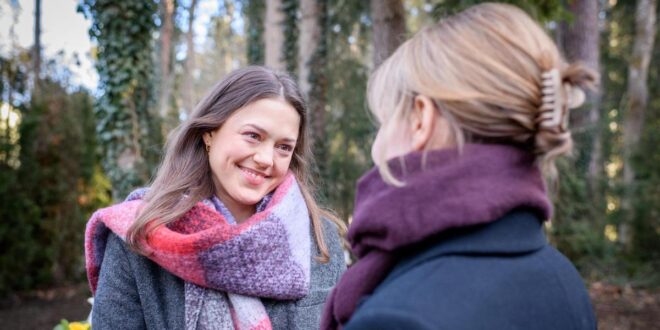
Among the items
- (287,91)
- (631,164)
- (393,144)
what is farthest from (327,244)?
(631,164)

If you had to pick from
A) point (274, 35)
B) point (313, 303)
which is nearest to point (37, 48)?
point (274, 35)

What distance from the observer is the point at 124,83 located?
196 inches

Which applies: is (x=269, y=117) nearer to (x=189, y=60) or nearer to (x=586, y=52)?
(x=586, y=52)

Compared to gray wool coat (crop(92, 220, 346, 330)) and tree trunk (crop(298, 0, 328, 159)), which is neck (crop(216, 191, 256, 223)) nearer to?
gray wool coat (crop(92, 220, 346, 330))

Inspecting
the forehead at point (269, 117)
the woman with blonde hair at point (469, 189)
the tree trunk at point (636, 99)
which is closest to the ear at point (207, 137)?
the forehead at point (269, 117)

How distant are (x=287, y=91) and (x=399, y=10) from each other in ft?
11.4

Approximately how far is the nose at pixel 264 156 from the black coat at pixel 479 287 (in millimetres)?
968

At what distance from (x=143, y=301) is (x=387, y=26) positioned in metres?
4.01

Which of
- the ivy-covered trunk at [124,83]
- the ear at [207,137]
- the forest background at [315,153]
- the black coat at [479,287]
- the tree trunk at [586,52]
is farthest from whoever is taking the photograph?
the tree trunk at [586,52]

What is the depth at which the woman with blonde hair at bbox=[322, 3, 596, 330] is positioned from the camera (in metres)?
0.92

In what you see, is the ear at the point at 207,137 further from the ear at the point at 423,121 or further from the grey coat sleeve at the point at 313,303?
the ear at the point at 423,121

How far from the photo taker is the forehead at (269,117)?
1.90 metres

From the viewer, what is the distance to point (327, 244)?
7.07 ft

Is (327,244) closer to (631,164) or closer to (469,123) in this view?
(469,123)
